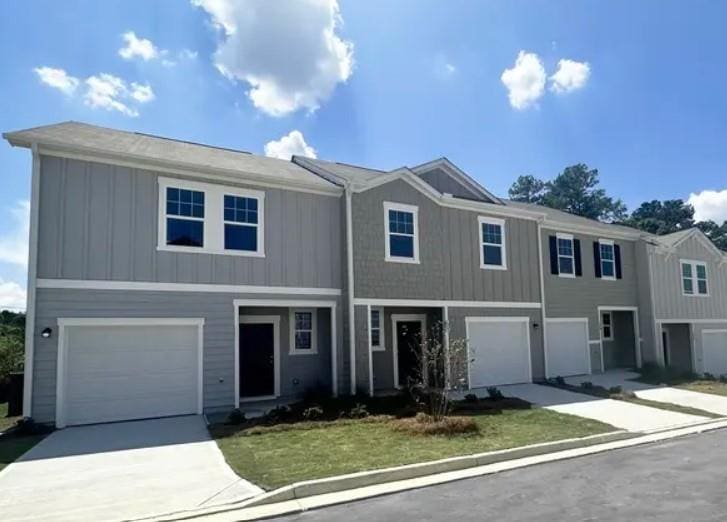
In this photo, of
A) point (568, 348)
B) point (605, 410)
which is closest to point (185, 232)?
point (605, 410)

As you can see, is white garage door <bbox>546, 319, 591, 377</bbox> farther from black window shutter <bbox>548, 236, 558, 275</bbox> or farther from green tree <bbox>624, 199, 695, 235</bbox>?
green tree <bbox>624, 199, 695, 235</bbox>

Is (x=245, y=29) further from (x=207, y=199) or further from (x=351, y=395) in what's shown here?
(x=351, y=395)

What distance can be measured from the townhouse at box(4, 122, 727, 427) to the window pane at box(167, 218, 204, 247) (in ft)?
0.11

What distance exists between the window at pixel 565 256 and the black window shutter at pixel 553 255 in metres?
0.20

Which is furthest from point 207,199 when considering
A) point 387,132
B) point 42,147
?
point 387,132

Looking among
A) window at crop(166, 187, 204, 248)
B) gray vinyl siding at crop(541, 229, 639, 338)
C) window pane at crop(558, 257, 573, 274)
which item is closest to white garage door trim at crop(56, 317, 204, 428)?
window at crop(166, 187, 204, 248)

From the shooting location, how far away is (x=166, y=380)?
11.9 meters

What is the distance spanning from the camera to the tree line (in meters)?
60.2

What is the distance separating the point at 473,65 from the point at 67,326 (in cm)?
1269

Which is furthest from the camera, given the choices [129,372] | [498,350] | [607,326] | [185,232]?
[607,326]

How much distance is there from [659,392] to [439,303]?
23.9 ft

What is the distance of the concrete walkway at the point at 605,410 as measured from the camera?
11.4 metres

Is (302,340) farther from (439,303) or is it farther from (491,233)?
(491,233)

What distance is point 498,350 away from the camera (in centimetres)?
1731
